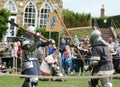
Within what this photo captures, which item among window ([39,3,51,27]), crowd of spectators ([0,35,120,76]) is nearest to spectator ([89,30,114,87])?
crowd of spectators ([0,35,120,76])

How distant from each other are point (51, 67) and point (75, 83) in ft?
4.65

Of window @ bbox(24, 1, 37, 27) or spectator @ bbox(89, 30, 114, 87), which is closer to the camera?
spectator @ bbox(89, 30, 114, 87)

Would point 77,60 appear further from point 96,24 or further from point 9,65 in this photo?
point 96,24

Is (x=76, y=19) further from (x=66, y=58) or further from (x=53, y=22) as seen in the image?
(x=53, y=22)

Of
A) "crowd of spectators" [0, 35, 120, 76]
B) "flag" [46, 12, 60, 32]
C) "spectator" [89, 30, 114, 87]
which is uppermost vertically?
"flag" [46, 12, 60, 32]

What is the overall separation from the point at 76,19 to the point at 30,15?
25.0 ft

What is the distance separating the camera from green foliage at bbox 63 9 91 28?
42.7m

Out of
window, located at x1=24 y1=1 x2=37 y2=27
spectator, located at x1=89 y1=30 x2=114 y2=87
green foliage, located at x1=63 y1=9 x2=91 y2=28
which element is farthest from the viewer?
green foliage, located at x1=63 y1=9 x2=91 y2=28

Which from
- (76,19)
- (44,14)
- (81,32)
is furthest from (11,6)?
(76,19)

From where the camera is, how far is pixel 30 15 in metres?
36.6

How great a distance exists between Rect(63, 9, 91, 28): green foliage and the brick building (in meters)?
4.88

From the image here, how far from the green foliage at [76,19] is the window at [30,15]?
5861 millimetres

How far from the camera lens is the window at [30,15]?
36312mm

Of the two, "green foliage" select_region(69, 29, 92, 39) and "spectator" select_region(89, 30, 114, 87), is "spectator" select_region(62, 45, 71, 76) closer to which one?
"spectator" select_region(89, 30, 114, 87)
